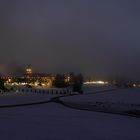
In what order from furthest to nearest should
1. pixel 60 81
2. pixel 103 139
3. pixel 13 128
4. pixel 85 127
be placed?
pixel 60 81, pixel 85 127, pixel 13 128, pixel 103 139

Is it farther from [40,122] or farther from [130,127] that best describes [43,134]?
[130,127]

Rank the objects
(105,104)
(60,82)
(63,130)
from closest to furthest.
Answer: (63,130), (105,104), (60,82)

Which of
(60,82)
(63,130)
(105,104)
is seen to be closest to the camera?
(63,130)

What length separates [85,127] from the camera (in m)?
28.4

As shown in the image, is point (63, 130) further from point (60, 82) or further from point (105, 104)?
point (60, 82)

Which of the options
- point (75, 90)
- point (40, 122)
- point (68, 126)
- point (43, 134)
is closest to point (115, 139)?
point (43, 134)

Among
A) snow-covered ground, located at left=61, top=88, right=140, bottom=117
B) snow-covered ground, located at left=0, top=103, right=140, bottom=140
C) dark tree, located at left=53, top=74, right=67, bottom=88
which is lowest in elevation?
snow-covered ground, located at left=0, top=103, right=140, bottom=140

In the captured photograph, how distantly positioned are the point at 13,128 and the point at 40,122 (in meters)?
4.66

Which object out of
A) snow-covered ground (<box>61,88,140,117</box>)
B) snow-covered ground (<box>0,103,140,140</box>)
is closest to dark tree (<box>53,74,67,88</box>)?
snow-covered ground (<box>61,88,140,117</box>)

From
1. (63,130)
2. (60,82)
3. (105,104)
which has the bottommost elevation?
(63,130)

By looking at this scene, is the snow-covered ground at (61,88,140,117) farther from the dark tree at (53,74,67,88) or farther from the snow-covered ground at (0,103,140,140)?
the dark tree at (53,74,67,88)

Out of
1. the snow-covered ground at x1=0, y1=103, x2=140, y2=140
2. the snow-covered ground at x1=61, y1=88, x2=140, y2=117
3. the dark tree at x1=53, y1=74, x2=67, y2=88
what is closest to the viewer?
the snow-covered ground at x1=0, y1=103, x2=140, y2=140

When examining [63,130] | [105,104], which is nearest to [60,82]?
[105,104]

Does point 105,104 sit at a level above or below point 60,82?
below
